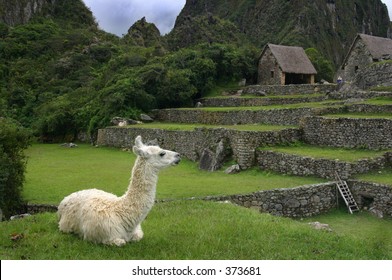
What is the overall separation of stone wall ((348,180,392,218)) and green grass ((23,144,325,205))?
58.1 inches

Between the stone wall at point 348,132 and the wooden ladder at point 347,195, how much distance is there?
10.9ft

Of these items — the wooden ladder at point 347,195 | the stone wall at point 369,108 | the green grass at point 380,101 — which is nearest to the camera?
the wooden ladder at point 347,195

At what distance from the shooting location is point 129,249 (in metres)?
6.73

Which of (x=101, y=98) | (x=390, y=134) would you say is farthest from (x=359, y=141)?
(x=101, y=98)

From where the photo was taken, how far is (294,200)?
555 inches

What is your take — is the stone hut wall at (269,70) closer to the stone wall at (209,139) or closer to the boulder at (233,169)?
the stone wall at (209,139)

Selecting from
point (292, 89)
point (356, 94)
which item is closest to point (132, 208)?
point (356, 94)

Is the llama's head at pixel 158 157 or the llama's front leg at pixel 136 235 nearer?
the llama's head at pixel 158 157

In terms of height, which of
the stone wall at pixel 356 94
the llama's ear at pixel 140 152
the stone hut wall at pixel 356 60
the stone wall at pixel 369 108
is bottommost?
the llama's ear at pixel 140 152

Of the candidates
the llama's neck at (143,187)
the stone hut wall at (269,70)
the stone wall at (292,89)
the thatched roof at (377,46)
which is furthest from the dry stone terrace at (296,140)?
the stone hut wall at (269,70)

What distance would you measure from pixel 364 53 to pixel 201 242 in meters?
26.9

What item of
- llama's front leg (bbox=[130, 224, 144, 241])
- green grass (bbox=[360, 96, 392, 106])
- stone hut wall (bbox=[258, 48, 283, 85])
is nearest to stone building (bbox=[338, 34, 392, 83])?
stone hut wall (bbox=[258, 48, 283, 85])

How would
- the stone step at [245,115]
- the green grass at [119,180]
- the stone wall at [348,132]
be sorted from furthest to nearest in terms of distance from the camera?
the stone step at [245,115]
the stone wall at [348,132]
the green grass at [119,180]

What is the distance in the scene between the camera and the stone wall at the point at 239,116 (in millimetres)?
21694
